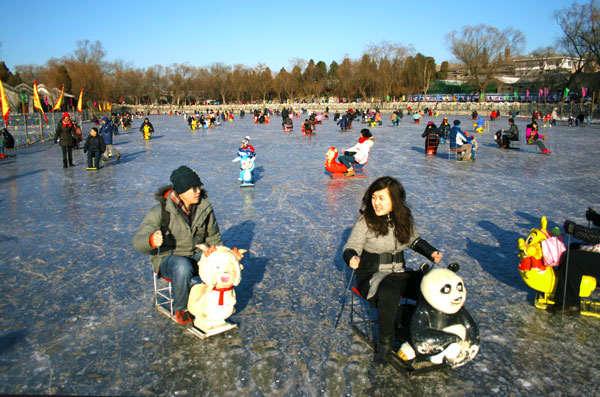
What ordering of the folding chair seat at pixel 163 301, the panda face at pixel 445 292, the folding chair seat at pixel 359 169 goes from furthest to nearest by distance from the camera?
1. the folding chair seat at pixel 359 169
2. the folding chair seat at pixel 163 301
3. the panda face at pixel 445 292

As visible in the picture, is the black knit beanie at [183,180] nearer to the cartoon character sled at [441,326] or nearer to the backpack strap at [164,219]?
the backpack strap at [164,219]

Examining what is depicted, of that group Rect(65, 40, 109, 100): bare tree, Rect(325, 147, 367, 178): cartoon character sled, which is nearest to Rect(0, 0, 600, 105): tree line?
Rect(65, 40, 109, 100): bare tree

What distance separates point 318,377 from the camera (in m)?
2.93

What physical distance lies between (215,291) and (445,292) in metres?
1.62

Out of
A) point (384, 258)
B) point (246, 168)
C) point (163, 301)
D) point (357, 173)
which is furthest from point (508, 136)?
point (163, 301)

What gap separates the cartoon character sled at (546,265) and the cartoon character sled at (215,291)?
2.26 metres

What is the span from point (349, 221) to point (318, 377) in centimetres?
398

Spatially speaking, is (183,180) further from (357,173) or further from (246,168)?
(357,173)

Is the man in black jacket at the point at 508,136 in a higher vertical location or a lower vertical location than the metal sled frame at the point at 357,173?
higher

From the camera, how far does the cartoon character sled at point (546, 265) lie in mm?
3512

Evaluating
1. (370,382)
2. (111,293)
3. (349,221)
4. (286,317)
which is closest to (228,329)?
(286,317)

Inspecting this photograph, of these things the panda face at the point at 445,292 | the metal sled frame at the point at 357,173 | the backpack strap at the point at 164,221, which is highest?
the backpack strap at the point at 164,221

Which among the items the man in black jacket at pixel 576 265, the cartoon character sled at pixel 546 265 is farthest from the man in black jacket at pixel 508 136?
the cartoon character sled at pixel 546 265

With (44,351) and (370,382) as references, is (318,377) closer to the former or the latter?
(370,382)
